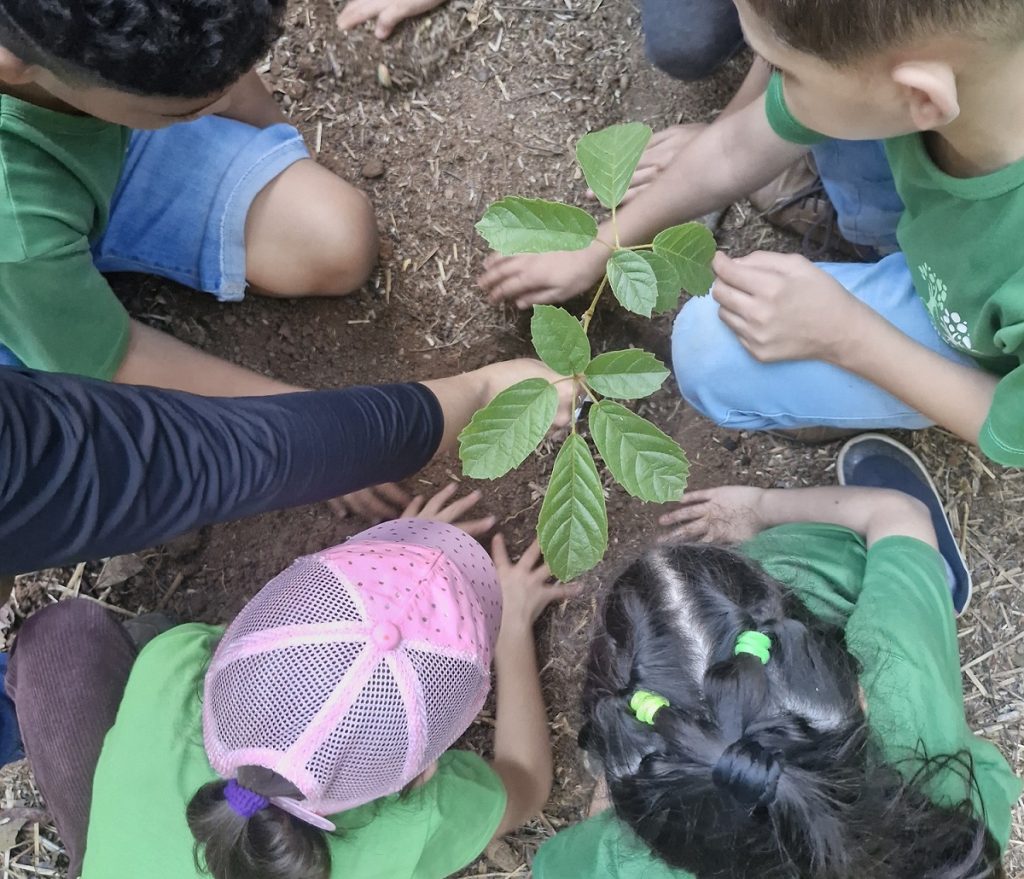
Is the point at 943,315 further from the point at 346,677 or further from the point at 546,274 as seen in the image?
the point at 346,677

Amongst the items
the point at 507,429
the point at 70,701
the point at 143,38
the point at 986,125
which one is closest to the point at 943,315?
the point at 986,125

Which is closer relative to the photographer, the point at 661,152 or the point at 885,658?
the point at 885,658

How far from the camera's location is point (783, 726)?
75cm

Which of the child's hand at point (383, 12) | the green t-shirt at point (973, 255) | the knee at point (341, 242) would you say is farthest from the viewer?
the child's hand at point (383, 12)

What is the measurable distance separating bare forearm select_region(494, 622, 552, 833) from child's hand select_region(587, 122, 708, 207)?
31.5 inches

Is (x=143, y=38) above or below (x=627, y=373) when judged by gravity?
above

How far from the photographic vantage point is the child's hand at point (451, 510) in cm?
138

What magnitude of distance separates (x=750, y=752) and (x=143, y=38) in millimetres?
878

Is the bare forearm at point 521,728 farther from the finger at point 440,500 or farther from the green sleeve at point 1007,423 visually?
the green sleeve at point 1007,423

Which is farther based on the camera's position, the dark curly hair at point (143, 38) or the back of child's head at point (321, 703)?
the back of child's head at point (321, 703)

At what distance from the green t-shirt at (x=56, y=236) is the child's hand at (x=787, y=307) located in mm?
875

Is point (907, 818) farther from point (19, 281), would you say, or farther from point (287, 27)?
point (287, 27)

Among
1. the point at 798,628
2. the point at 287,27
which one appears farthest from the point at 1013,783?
the point at 287,27

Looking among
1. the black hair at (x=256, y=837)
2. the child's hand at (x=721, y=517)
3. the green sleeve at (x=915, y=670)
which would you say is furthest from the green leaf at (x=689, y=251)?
the black hair at (x=256, y=837)
